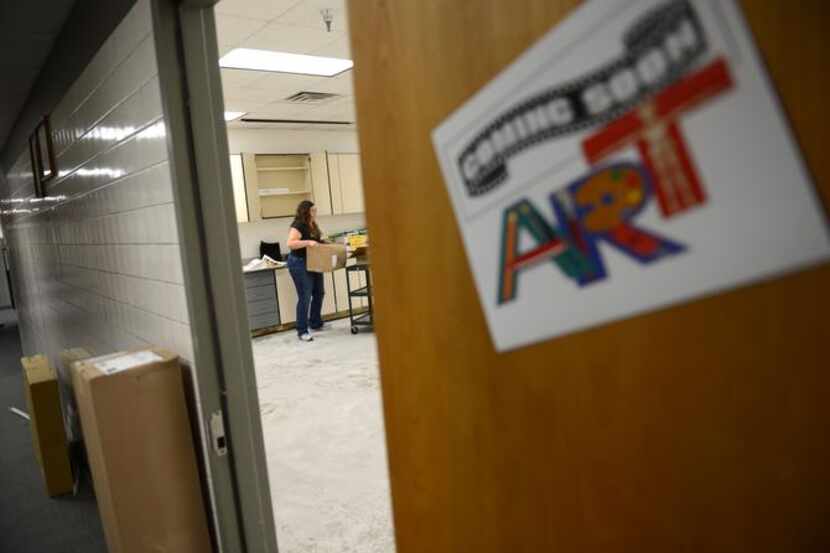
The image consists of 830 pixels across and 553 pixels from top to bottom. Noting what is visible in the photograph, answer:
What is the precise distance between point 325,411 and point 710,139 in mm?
3599

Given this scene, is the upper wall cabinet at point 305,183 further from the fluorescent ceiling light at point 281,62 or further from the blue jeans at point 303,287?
the fluorescent ceiling light at point 281,62

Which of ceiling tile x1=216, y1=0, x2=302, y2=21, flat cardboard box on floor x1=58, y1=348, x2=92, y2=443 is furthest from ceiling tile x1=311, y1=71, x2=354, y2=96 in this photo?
flat cardboard box on floor x1=58, y1=348, x2=92, y2=443

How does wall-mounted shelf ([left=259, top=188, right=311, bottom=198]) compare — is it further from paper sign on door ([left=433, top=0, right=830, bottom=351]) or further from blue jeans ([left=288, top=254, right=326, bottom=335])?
paper sign on door ([left=433, top=0, right=830, bottom=351])

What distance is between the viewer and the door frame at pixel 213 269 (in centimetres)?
179

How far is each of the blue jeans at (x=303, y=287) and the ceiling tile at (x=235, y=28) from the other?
2636 millimetres

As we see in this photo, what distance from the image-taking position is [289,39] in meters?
3.82

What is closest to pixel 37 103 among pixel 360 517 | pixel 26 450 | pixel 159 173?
pixel 26 450

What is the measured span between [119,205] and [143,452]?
105 cm

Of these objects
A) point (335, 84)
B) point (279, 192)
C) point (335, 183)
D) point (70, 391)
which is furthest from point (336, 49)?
point (335, 183)

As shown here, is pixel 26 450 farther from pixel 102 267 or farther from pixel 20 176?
pixel 20 176

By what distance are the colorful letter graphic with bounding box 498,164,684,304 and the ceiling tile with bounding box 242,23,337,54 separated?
3315 millimetres

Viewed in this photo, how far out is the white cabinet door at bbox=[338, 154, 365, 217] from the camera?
7738 mm

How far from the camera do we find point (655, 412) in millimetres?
638

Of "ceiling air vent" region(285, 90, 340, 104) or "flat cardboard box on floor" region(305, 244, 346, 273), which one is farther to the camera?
"flat cardboard box on floor" region(305, 244, 346, 273)
